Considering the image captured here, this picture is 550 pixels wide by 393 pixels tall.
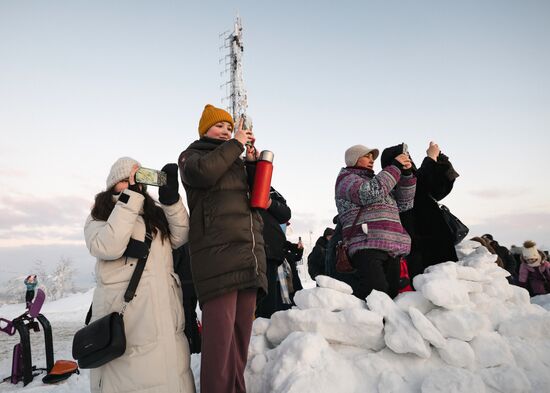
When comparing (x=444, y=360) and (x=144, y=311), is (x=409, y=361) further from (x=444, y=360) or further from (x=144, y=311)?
(x=144, y=311)

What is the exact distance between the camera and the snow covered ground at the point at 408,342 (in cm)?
213

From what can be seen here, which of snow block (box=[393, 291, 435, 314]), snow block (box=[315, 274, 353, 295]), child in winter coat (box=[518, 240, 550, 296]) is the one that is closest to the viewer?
snow block (box=[393, 291, 435, 314])

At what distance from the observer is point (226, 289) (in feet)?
6.41

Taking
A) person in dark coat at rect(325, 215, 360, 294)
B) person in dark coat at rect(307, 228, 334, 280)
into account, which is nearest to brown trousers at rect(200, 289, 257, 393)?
person in dark coat at rect(325, 215, 360, 294)

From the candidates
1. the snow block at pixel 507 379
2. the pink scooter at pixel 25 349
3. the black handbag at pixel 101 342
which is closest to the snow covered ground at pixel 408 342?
the snow block at pixel 507 379

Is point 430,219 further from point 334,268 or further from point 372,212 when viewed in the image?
point 334,268

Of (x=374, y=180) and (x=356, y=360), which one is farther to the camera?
(x=374, y=180)

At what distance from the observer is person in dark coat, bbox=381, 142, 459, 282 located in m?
3.41

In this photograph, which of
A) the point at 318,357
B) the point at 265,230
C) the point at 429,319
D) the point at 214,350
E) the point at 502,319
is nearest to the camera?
the point at 214,350

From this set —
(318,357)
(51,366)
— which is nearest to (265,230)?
(318,357)

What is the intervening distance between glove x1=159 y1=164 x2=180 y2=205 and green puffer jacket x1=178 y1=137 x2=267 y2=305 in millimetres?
55

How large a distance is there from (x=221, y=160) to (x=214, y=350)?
3.61 ft

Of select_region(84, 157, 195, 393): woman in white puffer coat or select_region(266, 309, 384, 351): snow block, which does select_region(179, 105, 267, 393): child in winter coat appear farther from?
select_region(266, 309, 384, 351): snow block

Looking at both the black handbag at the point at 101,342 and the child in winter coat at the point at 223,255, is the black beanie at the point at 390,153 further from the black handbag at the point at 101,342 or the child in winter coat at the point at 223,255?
the black handbag at the point at 101,342
